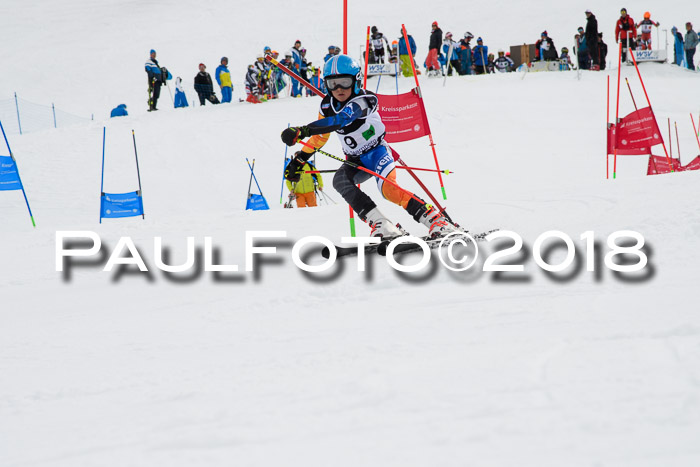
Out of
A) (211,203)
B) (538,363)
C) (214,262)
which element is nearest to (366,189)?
(211,203)

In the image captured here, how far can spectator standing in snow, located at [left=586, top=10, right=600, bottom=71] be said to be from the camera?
58.9 feet

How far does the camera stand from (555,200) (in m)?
6.13

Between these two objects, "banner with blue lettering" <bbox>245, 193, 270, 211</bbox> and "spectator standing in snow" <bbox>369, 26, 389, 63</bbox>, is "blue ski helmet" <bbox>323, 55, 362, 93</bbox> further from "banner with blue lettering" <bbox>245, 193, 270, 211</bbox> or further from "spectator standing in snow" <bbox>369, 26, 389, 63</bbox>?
"spectator standing in snow" <bbox>369, 26, 389, 63</bbox>

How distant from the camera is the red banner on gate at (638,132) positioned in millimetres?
9398

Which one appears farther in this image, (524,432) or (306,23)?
(306,23)

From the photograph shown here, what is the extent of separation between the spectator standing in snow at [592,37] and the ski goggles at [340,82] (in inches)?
588

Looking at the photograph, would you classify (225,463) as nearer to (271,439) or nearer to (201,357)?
(271,439)

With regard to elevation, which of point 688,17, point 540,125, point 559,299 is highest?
point 688,17

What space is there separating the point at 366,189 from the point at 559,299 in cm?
916

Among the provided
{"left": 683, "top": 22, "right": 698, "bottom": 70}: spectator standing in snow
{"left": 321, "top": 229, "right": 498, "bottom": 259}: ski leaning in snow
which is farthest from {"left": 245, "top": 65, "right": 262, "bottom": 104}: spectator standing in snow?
{"left": 321, "top": 229, "right": 498, "bottom": 259}: ski leaning in snow

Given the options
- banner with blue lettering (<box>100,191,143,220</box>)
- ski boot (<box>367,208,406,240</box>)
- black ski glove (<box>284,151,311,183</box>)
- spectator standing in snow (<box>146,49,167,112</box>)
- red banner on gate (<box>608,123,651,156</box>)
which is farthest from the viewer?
spectator standing in snow (<box>146,49,167,112</box>)

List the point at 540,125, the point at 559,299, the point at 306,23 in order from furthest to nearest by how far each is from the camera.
Result: the point at 306,23, the point at 540,125, the point at 559,299

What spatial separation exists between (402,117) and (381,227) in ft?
11.9

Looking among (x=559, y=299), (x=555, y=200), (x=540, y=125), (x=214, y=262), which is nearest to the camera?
(x=559, y=299)
